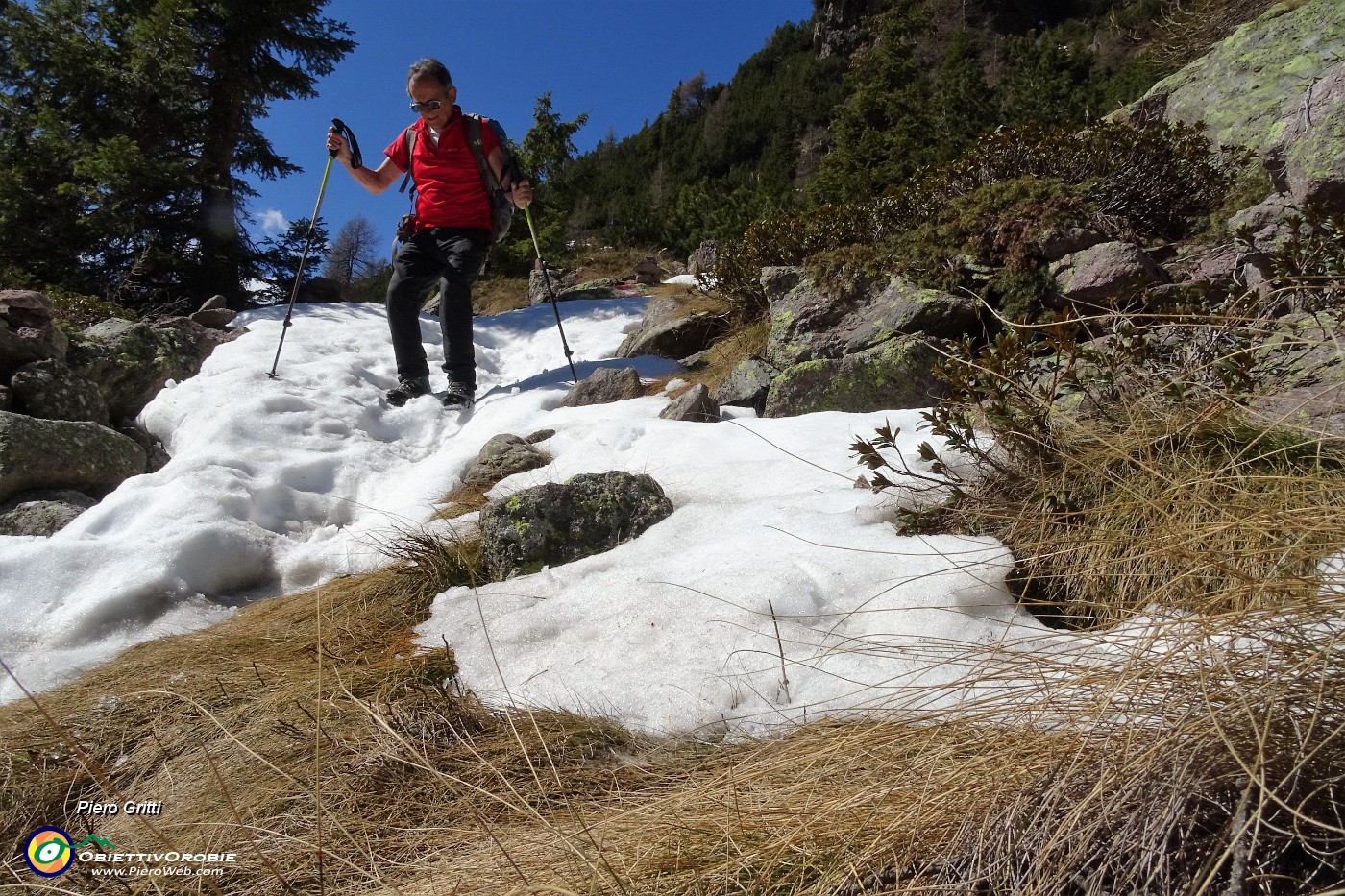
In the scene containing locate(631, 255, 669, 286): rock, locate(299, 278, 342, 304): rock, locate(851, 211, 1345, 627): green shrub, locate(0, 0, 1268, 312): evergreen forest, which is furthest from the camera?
Answer: locate(631, 255, 669, 286): rock

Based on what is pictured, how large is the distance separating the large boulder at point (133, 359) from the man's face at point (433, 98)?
2844 millimetres

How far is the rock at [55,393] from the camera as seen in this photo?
4484mm

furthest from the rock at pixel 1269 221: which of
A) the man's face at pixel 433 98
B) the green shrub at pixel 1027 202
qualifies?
the man's face at pixel 433 98

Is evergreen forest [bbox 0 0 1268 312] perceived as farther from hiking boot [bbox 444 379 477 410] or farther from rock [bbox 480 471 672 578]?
rock [bbox 480 471 672 578]

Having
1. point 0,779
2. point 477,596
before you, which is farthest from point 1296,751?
point 0,779

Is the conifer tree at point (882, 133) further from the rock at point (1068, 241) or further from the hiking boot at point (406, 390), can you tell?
the hiking boot at point (406, 390)

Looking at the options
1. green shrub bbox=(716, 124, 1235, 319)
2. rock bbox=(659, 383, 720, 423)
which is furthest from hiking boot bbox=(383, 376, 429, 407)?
green shrub bbox=(716, 124, 1235, 319)

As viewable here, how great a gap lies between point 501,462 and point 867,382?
2200 mm

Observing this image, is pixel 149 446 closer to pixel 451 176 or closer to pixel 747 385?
pixel 451 176

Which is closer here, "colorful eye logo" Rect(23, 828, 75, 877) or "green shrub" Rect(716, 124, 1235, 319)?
"colorful eye logo" Rect(23, 828, 75, 877)

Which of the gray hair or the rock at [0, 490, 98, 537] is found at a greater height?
the gray hair

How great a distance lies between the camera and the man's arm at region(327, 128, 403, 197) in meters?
5.66

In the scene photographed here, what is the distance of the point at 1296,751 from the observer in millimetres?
966

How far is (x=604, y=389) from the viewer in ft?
17.1
